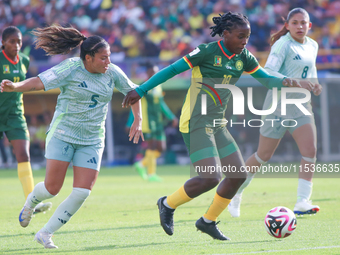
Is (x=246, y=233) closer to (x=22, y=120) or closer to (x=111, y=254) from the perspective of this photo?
(x=111, y=254)

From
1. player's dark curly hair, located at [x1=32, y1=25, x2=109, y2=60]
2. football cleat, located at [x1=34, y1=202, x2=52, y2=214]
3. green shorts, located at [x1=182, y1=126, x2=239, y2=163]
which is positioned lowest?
football cleat, located at [x1=34, y1=202, x2=52, y2=214]

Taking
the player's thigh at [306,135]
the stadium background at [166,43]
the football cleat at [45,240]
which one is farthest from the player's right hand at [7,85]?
the stadium background at [166,43]

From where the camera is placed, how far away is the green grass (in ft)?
15.6

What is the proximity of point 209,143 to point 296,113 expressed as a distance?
2.20 meters

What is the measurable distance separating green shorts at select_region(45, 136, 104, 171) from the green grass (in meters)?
0.85

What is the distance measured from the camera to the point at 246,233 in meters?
5.47

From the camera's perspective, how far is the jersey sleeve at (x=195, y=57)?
4993mm

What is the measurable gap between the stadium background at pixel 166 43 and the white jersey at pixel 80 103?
496 inches

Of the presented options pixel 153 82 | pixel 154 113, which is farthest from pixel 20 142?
pixel 154 113

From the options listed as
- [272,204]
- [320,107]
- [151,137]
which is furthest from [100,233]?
[320,107]

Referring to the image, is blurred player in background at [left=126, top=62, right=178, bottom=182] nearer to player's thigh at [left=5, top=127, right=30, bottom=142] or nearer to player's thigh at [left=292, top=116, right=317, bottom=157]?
player's thigh at [left=5, top=127, right=30, bottom=142]

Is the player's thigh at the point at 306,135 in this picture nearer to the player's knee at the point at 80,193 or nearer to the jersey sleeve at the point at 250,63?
the jersey sleeve at the point at 250,63

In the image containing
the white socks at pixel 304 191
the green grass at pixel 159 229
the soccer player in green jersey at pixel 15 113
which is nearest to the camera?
the green grass at pixel 159 229

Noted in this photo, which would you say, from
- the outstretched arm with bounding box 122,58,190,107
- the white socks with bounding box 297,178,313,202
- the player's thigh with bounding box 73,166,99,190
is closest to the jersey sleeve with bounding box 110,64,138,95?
the outstretched arm with bounding box 122,58,190,107
